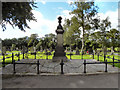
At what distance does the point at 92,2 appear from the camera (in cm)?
2081

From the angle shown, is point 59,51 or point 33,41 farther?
point 33,41

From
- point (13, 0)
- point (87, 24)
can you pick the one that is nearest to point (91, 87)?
point (13, 0)

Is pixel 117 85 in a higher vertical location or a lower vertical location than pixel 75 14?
lower

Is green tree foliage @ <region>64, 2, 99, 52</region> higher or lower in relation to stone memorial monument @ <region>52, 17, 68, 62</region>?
higher

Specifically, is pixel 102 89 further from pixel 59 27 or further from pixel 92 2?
pixel 92 2

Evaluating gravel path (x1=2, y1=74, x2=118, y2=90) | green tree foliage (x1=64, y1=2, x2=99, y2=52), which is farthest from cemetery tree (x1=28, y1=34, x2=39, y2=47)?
gravel path (x1=2, y1=74, x2=118, y2=90)

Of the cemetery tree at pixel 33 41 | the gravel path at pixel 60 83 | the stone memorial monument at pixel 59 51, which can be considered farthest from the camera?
the cemetery tree at pixel 33 41

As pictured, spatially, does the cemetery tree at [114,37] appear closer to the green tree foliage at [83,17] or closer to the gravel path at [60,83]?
the green tree foliage at [83,17]

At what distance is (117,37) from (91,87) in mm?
22393

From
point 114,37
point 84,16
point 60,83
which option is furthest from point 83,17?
point 60,83

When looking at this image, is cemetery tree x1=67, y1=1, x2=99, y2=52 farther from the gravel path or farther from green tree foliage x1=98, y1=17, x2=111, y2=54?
the gravel path

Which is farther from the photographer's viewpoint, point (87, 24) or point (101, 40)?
point (101, 40)

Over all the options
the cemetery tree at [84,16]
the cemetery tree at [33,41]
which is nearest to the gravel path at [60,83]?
the cemetery tree at [84,16]

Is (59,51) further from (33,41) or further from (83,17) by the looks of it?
(33,41)
